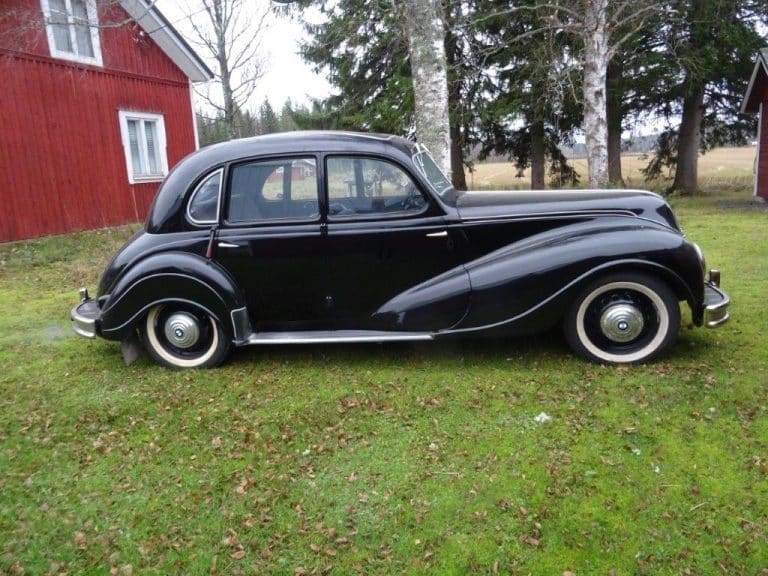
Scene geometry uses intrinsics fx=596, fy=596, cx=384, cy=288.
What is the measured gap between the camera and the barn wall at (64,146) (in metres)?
12.1

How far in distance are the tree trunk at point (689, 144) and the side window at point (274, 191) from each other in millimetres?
19064

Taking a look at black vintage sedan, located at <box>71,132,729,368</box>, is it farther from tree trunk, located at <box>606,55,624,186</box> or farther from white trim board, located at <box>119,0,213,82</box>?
tree trunk, located at <box>606,55,624,186</box>

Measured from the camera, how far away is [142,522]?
3131 millimetres

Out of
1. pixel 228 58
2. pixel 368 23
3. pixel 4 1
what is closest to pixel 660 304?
pixel 4 1

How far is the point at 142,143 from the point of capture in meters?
15.5

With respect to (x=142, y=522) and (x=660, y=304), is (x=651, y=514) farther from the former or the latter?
(x=142, y=522)

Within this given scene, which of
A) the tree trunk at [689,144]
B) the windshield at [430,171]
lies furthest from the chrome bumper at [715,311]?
the tree trunk at [689,144]

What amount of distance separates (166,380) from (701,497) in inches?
154

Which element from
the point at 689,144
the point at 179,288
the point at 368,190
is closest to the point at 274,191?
the point at 368,190

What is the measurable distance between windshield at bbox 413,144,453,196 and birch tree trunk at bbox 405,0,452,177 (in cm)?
288

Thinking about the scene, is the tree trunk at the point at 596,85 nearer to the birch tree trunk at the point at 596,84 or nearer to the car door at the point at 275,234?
the birch tree trunk at the point at 596,84

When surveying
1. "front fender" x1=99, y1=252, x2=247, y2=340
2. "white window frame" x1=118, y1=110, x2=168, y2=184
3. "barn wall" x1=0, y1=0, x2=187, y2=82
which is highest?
"barn wall" x1=0, y1=0, x2=187, y2=82

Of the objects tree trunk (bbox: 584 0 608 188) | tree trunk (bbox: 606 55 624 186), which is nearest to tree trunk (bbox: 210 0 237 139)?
tree trunk (bbox: 606 55 624 186)

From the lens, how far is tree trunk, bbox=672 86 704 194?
20078 millimetres
